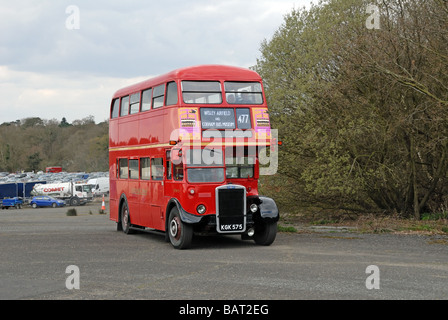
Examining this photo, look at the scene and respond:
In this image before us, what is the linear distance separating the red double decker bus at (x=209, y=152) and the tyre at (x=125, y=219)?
10.6 ft

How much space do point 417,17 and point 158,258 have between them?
1337 cm

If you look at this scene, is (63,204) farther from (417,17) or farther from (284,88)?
(417,17)

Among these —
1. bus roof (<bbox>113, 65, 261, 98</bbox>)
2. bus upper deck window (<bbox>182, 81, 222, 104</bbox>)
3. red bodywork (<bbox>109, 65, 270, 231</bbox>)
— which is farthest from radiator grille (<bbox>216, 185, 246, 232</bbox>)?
bus roof (<bbox>113, 65, 261, 98</bbox>)

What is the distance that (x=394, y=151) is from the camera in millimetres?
23516

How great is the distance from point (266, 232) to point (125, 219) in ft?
21.1

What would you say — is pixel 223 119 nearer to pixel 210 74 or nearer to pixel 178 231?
pixel 210 74

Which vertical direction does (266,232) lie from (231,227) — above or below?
below

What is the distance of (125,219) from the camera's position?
21.1 m

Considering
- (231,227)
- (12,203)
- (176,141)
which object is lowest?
(12,203)

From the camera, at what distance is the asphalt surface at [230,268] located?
9633mm
